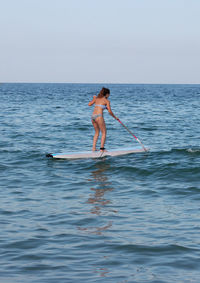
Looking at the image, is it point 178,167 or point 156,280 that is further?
point 178,167

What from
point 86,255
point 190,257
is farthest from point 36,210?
point 190,257

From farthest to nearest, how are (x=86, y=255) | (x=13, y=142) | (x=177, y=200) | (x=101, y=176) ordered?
(x=13, y=142)
(x=101, y=176)
(x=177, y=200)
(x=86, y=255)

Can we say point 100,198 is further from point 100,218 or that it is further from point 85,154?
point 85,154

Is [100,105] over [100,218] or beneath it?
over

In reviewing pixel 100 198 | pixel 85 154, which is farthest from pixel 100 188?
pixel 85 154

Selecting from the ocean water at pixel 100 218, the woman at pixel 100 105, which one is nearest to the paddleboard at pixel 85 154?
the ocean water at pixel 100 218

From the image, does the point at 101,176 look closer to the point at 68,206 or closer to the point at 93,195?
the point at 93,195

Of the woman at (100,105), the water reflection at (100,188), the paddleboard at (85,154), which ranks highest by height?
the woman at (100,105)

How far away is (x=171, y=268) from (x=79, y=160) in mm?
9152

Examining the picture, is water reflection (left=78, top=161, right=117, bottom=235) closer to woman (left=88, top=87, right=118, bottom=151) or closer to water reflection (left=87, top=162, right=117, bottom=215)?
water reflection (left=87, top=162, right=117, bottom=215)

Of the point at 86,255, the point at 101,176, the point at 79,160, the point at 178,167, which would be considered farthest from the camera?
the point at 79,160

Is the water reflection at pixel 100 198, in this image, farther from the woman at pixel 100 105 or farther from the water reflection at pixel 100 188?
the woman at pixel 100 105

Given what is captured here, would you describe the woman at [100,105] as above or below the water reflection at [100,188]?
above

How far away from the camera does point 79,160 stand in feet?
49.2
